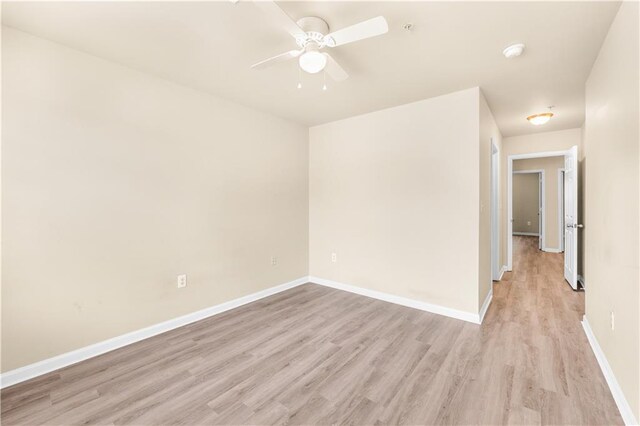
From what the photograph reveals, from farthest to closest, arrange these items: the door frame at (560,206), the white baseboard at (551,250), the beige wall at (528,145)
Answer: the white baseboard at (551,250), the door frame at (560,206), the beige wall at (528,145)

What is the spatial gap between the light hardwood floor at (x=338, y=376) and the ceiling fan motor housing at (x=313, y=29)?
2.36 m

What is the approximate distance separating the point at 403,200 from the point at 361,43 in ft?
6.41

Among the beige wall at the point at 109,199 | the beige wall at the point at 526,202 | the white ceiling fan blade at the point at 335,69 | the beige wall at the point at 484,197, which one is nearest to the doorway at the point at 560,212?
the beige wall at the point at 484,197

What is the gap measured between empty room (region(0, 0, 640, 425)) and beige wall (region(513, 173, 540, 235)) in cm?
702

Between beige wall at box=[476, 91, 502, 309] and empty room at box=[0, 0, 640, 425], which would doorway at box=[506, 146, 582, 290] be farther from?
beige wall at box=[476, 91, 502, 309]

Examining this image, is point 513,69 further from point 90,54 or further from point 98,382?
point 98,382

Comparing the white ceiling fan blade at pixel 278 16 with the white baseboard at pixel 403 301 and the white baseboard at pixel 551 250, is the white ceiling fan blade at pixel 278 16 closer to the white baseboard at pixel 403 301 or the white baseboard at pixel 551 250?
the white baseboard at pixel 403 301

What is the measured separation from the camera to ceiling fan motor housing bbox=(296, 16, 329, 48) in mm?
1819

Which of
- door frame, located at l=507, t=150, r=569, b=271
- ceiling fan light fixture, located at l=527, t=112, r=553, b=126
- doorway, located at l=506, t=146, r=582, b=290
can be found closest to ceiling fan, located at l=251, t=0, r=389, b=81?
ceiling fan light fixture, located at l=527, t=112, r=553, b=126

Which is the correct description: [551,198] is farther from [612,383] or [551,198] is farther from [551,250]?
[612,383]

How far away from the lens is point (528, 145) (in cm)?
502

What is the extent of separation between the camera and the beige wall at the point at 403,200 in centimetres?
306

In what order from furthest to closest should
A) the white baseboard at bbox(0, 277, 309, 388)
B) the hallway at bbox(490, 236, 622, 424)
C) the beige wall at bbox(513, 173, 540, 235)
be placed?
the beige wall at bbox(513, 173, 540, 235), the white baseboard at bbox(0, 277, 309, 388), the hallway at bbox(490, 236, 622, 424)

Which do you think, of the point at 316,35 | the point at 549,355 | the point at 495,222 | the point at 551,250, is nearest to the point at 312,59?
the point at 316,35
